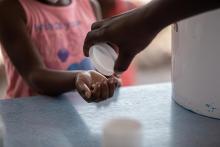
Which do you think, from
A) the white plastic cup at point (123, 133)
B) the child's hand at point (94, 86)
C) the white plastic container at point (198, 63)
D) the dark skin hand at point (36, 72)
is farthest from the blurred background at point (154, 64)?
the white plastic cup at point (123, 133)

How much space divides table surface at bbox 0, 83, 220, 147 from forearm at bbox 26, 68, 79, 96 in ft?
0.09

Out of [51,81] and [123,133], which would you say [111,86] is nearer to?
[51,81]

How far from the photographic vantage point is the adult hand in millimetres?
554

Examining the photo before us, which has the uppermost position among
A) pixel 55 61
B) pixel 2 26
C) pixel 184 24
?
pixel 184 24

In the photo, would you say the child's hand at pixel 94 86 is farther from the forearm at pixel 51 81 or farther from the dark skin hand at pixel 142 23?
the dark skin hand at pixel 142 23

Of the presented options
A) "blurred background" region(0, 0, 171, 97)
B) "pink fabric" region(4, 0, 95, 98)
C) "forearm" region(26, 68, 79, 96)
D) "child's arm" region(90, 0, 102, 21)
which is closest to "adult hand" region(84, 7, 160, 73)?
"forearm" region(26, 68, 79, 96)

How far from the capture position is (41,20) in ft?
3.67

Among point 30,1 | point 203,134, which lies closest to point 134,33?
point 203,134

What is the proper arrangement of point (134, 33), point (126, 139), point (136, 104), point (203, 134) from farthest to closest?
1. point (136, 104)
2. point (203, 134)
3. point (134, 33)
4. point (126, 139)

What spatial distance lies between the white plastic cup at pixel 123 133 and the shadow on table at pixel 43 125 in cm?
17

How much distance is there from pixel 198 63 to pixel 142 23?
6.5 inches

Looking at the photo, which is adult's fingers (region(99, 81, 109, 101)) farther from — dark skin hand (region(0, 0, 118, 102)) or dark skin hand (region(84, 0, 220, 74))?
dark skin hand (region(84, 0, 220, 74))

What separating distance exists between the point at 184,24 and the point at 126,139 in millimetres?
288

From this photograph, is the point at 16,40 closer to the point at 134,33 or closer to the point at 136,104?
the point at 136,104
